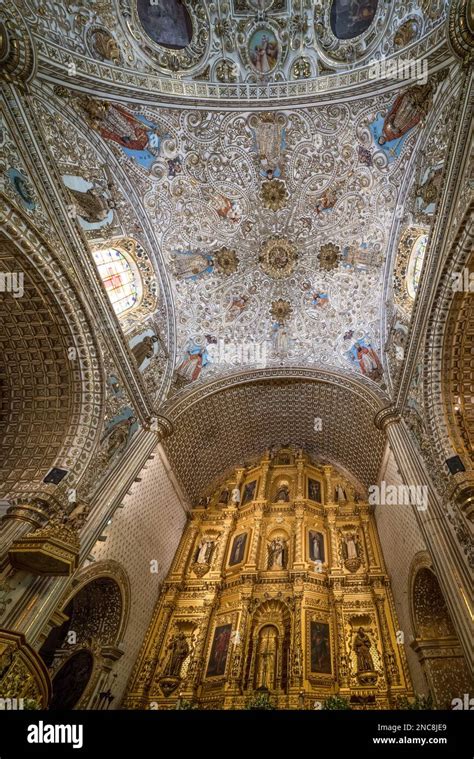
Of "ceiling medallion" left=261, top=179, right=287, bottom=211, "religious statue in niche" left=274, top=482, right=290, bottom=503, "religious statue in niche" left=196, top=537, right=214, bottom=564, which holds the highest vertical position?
"ceiling medallion" left=261, top=179, right=287, bottom=211

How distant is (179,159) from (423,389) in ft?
36.5

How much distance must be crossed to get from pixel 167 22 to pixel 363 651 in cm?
1992

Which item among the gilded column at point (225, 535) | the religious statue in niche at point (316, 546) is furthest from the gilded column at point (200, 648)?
the religious statue in niche at point (316, 546)

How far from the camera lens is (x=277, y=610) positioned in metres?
12.6

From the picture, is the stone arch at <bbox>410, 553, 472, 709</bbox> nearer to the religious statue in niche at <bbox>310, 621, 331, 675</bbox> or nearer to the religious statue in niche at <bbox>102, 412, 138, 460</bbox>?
the religious statue in niche at <bbox>310, 621, 331, 675</bbox>

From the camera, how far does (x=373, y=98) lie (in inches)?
437

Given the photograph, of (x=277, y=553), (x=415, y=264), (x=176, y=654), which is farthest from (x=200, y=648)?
(x=415, y=264)

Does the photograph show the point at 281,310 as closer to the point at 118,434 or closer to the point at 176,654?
the point at 118,434

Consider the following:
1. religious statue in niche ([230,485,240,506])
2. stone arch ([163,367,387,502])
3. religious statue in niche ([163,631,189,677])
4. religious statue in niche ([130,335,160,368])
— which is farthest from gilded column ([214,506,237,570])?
religious statue in niche ([130,335,160,368])

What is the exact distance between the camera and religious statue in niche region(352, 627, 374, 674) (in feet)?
34.6

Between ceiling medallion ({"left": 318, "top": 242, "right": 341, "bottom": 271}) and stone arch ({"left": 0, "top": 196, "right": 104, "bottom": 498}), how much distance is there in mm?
9725

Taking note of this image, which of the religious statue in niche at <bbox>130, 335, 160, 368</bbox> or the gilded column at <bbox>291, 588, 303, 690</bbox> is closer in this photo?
the gilded column at <bbox>291, 588, 303, 690</bbox>

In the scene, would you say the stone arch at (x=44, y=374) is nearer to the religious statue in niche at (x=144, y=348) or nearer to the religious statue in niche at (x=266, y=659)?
the religious statue in niche at (x=144, y=348)

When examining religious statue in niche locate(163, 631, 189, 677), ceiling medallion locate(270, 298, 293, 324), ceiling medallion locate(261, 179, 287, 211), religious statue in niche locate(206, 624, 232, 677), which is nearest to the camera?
religious statue in niche locate(206, 624, 232, 677)
